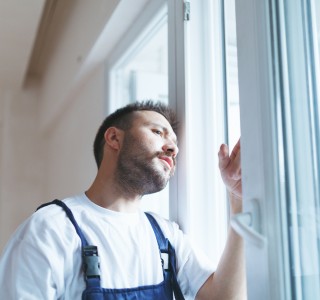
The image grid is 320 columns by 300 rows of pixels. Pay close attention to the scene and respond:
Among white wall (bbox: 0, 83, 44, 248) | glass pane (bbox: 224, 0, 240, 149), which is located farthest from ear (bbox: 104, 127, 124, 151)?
white wall (bbox: 0, 83, 44, 248)

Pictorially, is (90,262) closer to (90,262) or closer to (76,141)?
(90,262)

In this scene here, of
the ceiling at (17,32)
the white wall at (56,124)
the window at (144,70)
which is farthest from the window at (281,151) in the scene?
the ceiling at (17,32)

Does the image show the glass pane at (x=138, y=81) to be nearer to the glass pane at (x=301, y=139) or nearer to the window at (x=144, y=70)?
the window at (x=144, y=70)

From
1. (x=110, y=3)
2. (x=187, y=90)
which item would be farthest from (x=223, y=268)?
(x=110, y=3)

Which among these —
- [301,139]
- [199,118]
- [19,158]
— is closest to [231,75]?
[199,118]

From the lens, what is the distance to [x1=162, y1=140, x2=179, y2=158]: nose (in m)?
1.31

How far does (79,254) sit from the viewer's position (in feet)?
3.65

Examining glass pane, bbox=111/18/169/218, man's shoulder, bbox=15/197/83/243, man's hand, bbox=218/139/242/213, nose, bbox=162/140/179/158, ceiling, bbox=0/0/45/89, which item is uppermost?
ceiling, bbox=0/0/45/89

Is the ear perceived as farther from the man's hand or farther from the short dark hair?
the man's hand

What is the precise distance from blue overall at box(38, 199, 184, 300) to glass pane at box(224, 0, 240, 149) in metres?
0.44

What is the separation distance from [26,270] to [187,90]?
2.55 ft

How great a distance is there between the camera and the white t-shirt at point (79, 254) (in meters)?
1.05

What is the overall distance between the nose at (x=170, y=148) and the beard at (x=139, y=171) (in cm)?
3

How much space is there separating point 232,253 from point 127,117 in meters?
0.62
